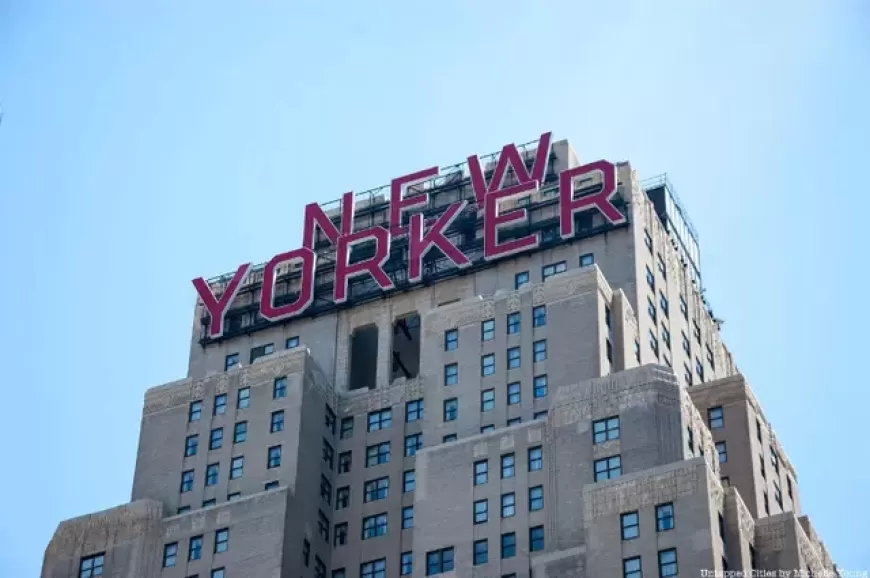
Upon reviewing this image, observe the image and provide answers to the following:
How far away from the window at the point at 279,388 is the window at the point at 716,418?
116ft

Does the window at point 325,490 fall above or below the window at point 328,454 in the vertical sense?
below

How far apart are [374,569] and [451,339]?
20108mm

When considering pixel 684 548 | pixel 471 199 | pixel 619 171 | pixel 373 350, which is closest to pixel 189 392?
pixel 373 350

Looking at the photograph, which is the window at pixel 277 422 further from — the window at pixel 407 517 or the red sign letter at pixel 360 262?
the red sign letter at pixel 360 262

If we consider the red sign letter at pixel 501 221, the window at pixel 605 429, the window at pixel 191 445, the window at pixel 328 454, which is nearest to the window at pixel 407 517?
the window at pixel 328 454

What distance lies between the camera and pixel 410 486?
164m

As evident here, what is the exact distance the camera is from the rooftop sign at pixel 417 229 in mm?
174625

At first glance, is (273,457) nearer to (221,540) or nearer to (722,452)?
(221,540)

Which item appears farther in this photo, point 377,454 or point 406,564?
point 377,454

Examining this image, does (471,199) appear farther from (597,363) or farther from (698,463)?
(698,463)

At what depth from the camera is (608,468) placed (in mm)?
144625

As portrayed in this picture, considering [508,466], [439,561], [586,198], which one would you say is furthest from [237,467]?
[586,198]

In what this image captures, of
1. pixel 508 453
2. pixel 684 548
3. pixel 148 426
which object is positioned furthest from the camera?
pixel 148 426

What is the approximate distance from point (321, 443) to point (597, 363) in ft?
85.4
